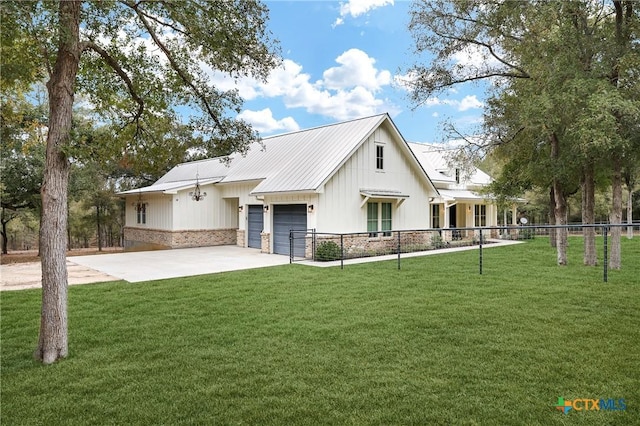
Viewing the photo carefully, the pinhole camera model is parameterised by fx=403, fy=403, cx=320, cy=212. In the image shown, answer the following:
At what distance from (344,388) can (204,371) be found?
1535mm

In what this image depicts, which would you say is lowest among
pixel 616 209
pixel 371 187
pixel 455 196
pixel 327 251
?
pixel 327 251

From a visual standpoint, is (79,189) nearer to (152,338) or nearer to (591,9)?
(152,338)

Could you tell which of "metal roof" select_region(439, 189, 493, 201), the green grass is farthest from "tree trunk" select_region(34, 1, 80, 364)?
"metal roof" select_region(439, 189, 493, 201)

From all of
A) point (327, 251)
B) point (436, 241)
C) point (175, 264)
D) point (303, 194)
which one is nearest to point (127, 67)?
point (175, 264)

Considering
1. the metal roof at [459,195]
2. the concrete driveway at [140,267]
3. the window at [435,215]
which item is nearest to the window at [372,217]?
the concrete driveway at [140,267]

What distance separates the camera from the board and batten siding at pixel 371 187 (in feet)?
50.1

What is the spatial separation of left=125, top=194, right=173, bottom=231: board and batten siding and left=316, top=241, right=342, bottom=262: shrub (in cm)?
917

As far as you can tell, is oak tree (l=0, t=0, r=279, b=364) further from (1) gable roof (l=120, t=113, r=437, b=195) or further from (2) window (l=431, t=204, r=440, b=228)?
(2) window (l=431, t=204, r=440, b=228)

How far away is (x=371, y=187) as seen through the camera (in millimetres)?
16562

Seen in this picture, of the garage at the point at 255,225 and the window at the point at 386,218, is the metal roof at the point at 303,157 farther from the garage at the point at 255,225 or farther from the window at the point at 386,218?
the window at the point at 386,218

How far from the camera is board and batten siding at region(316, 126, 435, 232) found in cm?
1527

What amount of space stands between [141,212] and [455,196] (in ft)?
59.6

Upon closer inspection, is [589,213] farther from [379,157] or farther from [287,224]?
[287,224]

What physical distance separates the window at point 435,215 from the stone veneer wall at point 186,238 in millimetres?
10932
